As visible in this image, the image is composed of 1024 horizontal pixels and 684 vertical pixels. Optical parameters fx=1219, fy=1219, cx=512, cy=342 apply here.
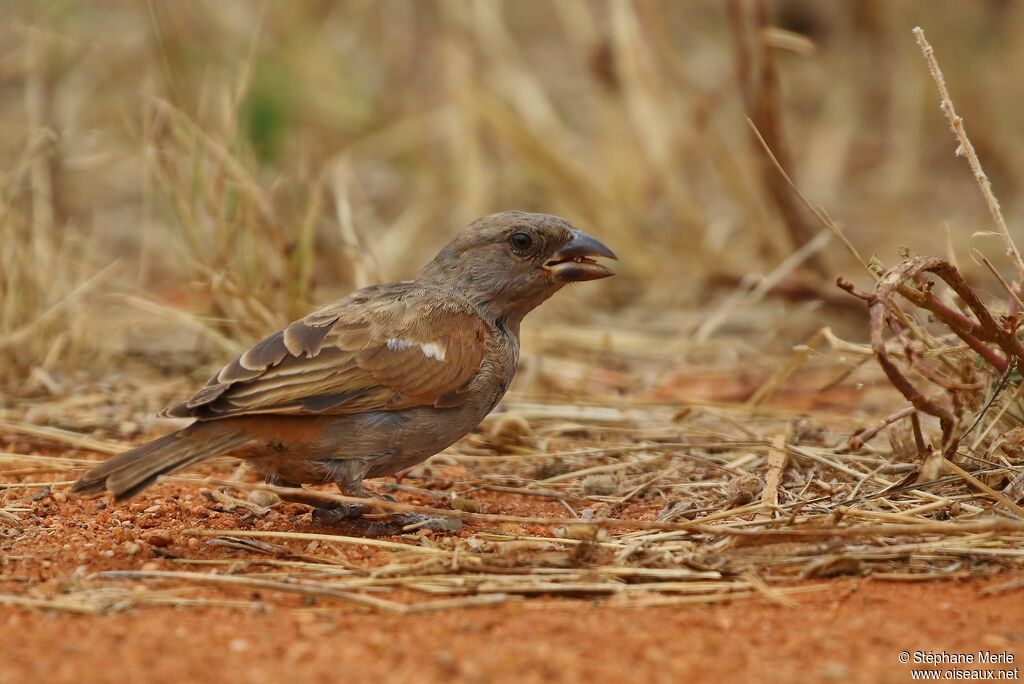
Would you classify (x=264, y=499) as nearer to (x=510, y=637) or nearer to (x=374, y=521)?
(x=374, y=521)

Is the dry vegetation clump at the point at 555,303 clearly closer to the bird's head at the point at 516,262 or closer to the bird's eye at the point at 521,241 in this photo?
the bird's head at the point at 516,262

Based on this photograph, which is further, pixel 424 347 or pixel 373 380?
pixel 424 347

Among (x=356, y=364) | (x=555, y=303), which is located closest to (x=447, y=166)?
(x=555, y=303)

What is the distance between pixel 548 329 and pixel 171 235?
7.97ft

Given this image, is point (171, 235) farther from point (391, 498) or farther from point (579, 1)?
point (579, 1)

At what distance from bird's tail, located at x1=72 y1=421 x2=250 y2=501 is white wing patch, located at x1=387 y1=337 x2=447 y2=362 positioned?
68cm

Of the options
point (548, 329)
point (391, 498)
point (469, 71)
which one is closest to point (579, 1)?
point (469, 71)

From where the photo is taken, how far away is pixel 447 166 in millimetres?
11016

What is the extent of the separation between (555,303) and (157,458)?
4.78 m

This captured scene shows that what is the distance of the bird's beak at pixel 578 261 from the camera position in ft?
16.6

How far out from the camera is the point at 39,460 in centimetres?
478

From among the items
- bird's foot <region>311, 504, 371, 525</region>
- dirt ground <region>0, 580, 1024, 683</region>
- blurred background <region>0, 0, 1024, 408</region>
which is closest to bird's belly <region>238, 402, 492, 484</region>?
bird's foot <region>311, 504, 371, 525</region>

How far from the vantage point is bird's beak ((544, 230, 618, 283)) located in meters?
5.07

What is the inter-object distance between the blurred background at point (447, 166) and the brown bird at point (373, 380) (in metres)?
1.29
